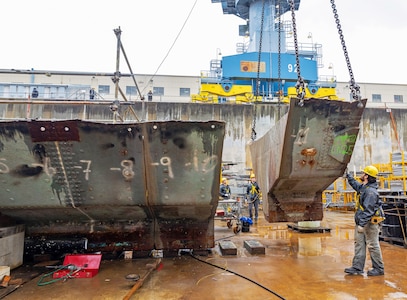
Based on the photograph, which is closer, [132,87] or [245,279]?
[245,279]

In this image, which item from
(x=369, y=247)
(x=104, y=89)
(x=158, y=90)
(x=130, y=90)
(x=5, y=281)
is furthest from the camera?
(x=104, y=89)

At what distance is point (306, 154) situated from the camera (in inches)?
154

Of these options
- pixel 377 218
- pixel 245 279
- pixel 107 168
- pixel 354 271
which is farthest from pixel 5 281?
pixel 377 218

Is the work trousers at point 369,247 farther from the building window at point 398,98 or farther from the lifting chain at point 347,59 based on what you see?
the building window at point 398,98

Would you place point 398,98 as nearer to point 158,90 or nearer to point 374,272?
point 158,90

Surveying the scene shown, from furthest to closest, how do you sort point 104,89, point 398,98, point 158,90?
1. point 398,98
2. point 104,89
3. point 158,90

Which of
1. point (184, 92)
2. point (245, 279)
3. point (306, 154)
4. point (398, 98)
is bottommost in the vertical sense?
point (245, 279)

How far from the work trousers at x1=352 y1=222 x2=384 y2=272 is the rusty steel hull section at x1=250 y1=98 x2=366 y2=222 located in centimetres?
80

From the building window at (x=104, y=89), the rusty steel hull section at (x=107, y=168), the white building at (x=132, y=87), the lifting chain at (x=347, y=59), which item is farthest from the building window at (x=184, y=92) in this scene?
the lifting chain at (x=347, y=59)

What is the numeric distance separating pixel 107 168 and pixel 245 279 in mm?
2123

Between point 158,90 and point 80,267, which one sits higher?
point 158,90

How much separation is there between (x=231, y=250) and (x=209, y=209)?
1262mm

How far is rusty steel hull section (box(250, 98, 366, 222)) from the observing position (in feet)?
11.9

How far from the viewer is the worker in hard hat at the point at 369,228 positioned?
149 inches
